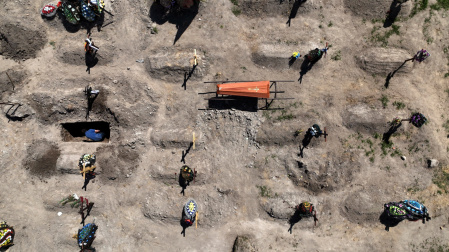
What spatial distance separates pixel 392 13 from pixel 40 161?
1208 inches

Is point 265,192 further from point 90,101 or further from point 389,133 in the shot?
point 90,101

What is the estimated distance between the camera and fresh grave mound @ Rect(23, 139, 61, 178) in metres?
19.7

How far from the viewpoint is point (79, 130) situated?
70.6 feet

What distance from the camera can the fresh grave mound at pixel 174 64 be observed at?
19.9 m

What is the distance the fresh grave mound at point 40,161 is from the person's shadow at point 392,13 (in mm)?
28877

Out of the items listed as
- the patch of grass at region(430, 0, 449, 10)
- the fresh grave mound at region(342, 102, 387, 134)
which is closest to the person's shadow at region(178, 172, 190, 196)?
the fresh grave mound at region(342, 102, 387, 134)

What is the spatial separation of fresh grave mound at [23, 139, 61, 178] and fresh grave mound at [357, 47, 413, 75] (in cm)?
2593

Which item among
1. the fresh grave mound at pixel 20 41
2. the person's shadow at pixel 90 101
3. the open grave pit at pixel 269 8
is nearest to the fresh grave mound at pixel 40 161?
the person's shadow at pixel 90 101

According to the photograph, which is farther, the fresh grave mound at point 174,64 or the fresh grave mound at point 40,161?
the fresh grave mound at point 174,64

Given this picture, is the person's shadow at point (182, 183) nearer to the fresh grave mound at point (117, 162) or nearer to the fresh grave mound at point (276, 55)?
the fresh grave mound at point (117, 162)

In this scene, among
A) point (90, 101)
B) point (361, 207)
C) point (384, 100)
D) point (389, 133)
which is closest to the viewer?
point (361, 207)

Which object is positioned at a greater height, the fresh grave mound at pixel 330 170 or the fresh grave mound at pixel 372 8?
the fresh grave mound at pixel 372 8

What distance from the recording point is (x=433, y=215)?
1939cm

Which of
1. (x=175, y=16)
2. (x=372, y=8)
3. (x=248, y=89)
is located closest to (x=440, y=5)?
(x=372, y=8)
